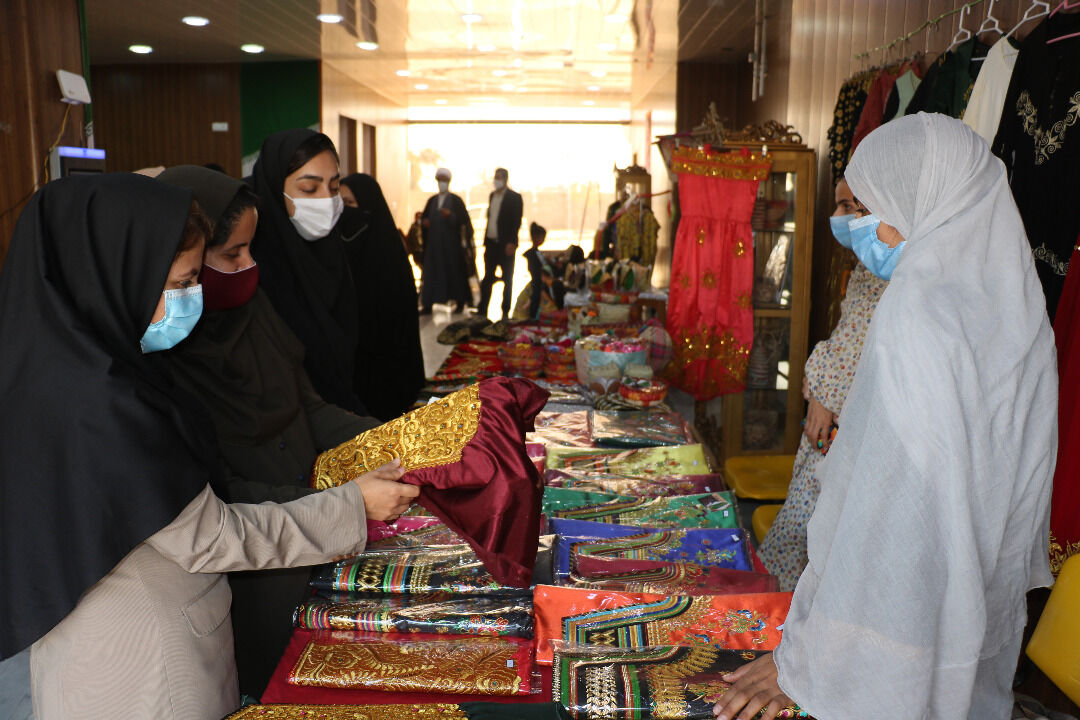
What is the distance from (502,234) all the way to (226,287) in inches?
349

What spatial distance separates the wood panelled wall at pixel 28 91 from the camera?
4754 mm

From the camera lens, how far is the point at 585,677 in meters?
1.28

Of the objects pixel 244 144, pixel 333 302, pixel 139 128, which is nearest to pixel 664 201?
pixel 244 144

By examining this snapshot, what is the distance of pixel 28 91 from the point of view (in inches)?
194

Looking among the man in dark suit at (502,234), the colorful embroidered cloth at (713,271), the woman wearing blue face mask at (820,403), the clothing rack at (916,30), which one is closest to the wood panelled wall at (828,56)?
the clothing rack at (916,30)

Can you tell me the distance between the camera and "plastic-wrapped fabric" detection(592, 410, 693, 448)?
8.61 ft

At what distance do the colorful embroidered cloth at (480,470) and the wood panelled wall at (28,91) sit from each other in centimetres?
401

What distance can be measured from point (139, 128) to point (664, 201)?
21.9 ft

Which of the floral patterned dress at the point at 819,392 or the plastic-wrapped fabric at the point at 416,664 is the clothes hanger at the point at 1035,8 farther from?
the plastic-wrapped fabric at the point at 416,664

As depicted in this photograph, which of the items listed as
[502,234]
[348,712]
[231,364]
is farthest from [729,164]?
[502,234]

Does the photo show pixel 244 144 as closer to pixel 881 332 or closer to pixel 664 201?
pixel 664 201

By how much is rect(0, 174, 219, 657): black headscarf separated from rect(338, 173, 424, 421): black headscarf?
2.83 meters

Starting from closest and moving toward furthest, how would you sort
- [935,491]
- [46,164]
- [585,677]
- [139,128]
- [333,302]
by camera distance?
[935,491], [585,677], [333,302], [46,164], [139,128]

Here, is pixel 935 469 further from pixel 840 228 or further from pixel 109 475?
pixel 840 228
